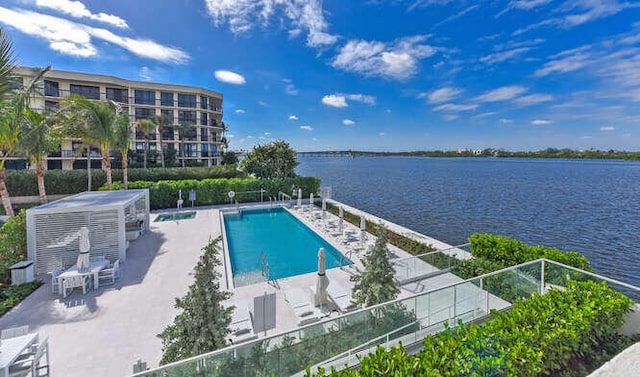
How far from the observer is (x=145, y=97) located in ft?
117

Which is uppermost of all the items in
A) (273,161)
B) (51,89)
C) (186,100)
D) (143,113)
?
(186,100)

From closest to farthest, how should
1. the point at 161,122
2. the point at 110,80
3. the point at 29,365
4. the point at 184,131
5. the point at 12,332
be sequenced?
the point at 29,365
the point at 12,332
the point at 110,80
the point at 161,122
the point at 184,131

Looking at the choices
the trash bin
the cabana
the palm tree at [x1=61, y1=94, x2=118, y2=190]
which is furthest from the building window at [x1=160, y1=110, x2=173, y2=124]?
the trash bin

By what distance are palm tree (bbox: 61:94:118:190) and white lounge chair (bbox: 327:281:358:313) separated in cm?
1471

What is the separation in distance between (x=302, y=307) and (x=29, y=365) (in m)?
4.87

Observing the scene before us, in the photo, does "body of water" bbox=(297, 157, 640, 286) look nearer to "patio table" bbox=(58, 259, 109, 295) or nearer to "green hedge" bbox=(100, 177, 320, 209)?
"green hedge" bbox=(100, 177, 320, 209)

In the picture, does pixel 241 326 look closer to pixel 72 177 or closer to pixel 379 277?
pixel 379 277

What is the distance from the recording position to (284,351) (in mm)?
3521

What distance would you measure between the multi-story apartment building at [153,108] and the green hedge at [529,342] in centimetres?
3752

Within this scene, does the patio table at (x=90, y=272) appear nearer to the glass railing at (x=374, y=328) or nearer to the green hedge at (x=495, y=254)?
the glass railing at (x=374, y=328)

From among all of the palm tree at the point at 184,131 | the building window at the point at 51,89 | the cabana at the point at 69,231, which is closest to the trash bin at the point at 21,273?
the cabana at the point at 69,231

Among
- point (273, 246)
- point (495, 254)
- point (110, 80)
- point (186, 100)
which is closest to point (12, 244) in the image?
point (273, 246)

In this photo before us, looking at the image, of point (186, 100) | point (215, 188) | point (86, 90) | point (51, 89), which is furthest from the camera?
point (186, 100)

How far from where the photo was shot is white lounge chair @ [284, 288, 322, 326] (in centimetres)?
621
